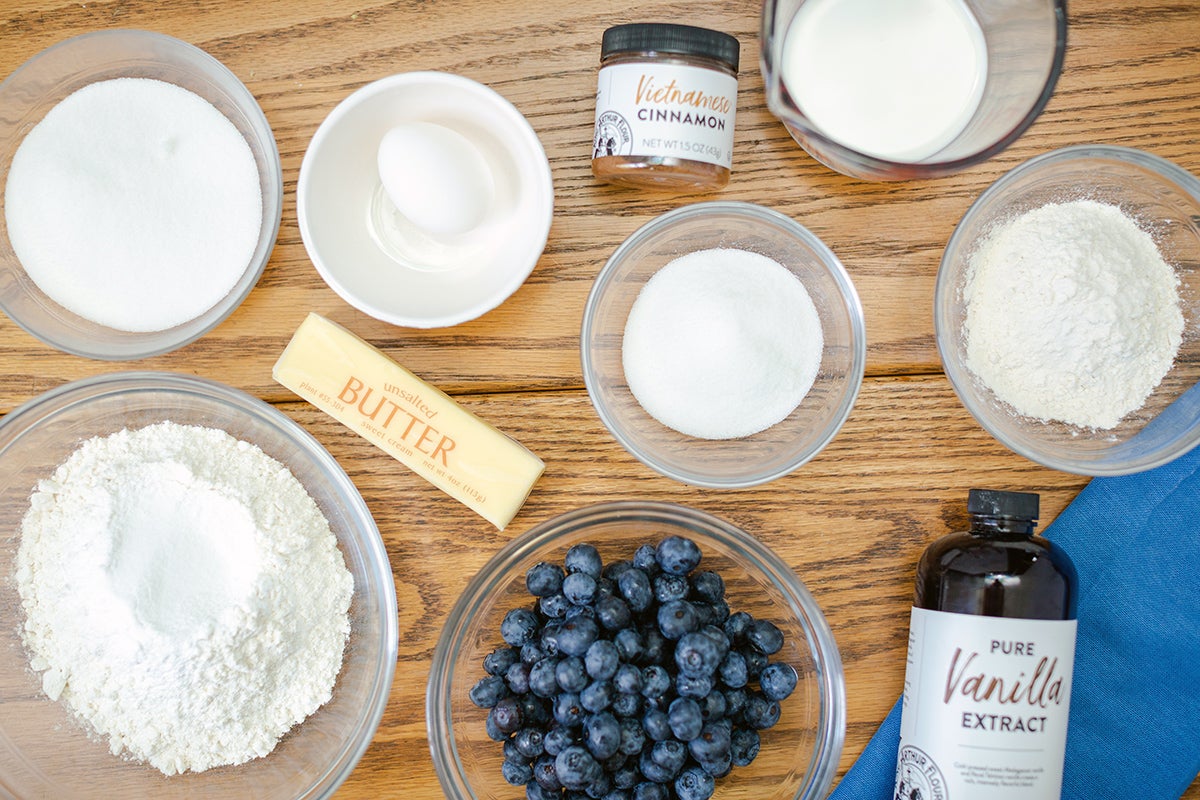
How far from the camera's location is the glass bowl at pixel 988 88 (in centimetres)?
82

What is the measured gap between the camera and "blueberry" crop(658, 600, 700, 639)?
0.78 meters

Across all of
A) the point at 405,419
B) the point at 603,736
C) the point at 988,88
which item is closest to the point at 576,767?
the point at 603,736

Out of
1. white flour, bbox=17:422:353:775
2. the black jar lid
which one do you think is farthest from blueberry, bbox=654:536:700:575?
the black jar lid

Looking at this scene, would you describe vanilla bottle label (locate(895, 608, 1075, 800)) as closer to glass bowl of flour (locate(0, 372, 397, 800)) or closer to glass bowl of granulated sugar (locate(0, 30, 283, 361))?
glass bowl of flour (locate(0, 372, 397, 800))

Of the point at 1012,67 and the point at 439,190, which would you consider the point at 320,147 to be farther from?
the point at 1012,67

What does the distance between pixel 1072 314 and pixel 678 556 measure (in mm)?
465

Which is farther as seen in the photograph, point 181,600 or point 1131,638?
point 1131,638

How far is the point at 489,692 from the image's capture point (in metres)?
0.81

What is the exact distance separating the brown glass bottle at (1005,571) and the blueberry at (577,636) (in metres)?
0.37

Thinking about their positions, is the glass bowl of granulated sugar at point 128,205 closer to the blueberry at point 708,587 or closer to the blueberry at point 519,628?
the blueberry at point 519,628

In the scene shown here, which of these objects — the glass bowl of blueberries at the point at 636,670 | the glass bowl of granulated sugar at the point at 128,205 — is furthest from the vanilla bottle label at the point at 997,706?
the glass bowl of granulated sugar at the point at 128,205

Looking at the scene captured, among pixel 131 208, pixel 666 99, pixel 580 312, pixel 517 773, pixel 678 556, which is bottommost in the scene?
pixel 517 773

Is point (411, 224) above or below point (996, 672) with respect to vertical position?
above

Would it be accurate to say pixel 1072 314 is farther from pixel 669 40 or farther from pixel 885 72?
pixel 669 40
